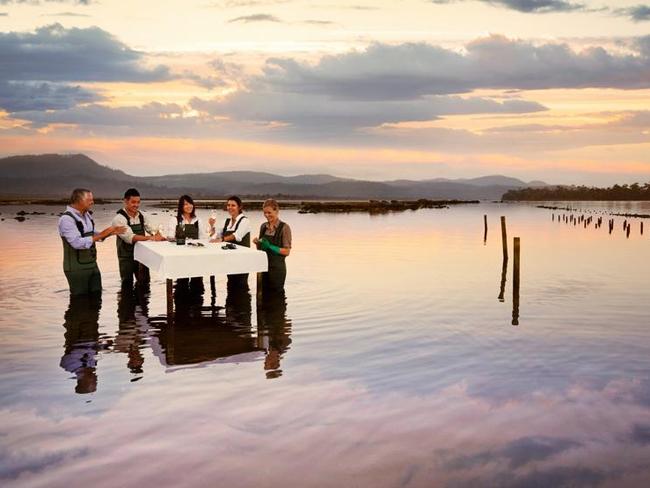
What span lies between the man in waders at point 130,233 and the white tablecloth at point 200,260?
4.92 ft

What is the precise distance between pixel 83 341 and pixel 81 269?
324cm

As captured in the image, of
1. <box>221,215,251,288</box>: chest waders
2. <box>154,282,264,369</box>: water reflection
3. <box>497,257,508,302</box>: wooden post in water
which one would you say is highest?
<box>221,215,251,288</box>: chest waders

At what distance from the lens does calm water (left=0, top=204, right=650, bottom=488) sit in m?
6.04

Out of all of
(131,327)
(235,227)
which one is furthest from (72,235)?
(235,227)

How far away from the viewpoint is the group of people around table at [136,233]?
13.0m

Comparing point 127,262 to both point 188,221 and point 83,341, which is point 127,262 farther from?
point 83,341

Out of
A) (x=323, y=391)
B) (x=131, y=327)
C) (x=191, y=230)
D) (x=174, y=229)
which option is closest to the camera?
(x=323, y=391)

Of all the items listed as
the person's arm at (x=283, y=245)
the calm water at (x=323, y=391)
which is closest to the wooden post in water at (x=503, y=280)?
the calm water at (x=323, y=391)

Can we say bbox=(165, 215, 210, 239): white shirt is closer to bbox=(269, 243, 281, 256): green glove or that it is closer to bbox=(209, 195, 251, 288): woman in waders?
bbox=(209, 195, 251, 288): woman in waders

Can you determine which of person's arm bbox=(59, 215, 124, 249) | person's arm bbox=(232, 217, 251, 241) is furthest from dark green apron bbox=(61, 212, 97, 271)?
person's arm bbox=(232, 217, 251, 241)

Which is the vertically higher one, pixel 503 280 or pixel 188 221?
pixel 188 221

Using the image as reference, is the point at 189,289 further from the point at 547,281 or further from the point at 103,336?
the point at 547,281

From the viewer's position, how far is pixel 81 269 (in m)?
13.9

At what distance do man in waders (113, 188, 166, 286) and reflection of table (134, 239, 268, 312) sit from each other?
143 centimetres
